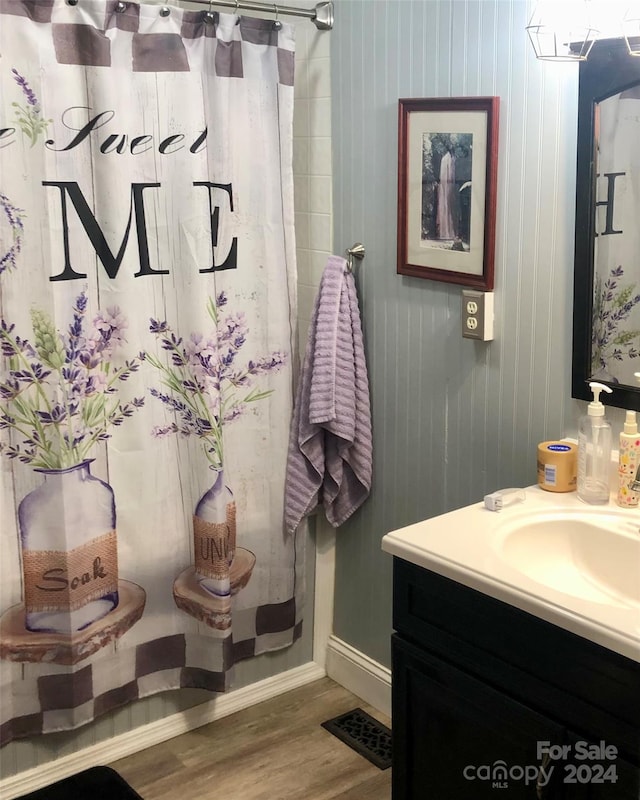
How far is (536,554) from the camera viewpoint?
1859 mm

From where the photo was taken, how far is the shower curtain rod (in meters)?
2.22

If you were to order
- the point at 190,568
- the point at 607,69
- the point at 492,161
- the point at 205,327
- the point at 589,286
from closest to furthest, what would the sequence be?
the point at 607,69 → the point at 589,286 → the point at 492,161 → the point at 205,327 → the point at 190,568

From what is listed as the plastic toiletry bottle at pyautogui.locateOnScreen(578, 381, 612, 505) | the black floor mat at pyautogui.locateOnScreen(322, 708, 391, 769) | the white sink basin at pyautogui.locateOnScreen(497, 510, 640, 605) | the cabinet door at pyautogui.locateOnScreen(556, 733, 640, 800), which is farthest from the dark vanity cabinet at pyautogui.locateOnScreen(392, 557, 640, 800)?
the black floor mat at pyautogui.locateOnScreen(322, 708, 391, 769)

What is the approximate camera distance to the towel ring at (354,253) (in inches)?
96.4

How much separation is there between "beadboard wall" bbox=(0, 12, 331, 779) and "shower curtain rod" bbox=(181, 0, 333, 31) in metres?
0.04

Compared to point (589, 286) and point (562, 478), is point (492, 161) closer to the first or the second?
point (589, 286)

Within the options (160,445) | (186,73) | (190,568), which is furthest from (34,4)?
(190,568)

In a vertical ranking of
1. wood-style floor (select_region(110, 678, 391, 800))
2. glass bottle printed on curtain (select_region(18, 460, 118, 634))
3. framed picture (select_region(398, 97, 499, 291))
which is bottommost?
wood-style floor (select_region(110, 678, 391, 800))

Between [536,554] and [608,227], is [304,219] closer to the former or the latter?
[608,227]

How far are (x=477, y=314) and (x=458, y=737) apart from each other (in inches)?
35.7

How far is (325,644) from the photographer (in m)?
2.80

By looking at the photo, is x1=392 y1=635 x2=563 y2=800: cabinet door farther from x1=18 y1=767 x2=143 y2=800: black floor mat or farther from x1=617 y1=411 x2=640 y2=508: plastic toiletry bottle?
x1=18 y1=767 x2=143 y2=800: black floor mat

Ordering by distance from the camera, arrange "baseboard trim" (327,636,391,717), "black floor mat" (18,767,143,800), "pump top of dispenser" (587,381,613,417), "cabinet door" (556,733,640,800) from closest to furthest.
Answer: "cabinet door" (556,733,640,800) < "pump top of dispenser" (587,381,613,417) < "black floor mat" (18,767,143,800) < "baseboard trim" (327,636,391,717)

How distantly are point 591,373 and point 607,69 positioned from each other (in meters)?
0.59
